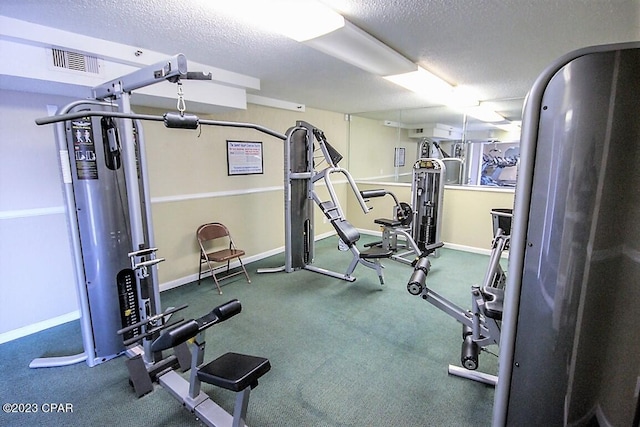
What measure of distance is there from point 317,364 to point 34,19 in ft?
9.15

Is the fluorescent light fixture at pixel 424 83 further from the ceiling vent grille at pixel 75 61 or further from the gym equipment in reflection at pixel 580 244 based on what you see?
the ceiling vent grille at pixel 75 61

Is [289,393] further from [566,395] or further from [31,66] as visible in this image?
[31,66]

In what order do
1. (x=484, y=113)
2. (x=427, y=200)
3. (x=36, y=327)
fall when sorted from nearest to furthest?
(x=36, y=327), (x=427, y=200), (x=484, y=113)

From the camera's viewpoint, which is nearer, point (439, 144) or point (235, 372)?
point (235, 372)

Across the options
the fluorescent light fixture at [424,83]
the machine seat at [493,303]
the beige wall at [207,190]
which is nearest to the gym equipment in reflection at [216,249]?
the beige wall at [207,190]

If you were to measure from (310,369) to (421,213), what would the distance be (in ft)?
9.82

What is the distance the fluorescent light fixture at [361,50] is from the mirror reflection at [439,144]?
2.34m

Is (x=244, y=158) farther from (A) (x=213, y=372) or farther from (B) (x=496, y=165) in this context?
(B) (x=496, y=165)

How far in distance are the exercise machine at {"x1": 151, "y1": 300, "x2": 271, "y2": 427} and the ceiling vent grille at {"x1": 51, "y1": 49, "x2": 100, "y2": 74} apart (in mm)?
1915

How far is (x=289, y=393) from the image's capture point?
1.92m

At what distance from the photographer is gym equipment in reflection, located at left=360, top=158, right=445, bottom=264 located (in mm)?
4336

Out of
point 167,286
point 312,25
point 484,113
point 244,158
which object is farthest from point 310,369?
point 484,113

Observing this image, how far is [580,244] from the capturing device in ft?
3.08

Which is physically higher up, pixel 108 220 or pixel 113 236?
pixel 108 220
